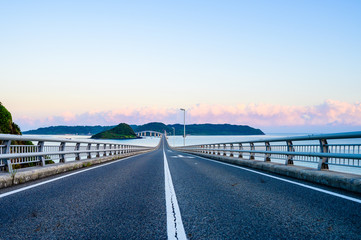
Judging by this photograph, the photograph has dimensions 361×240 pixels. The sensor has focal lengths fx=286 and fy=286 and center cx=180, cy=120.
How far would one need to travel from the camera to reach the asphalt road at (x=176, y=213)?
3650 millimetres

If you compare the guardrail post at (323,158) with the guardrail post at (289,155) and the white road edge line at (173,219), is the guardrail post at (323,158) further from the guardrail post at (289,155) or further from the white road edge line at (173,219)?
the white road edge line at (173,219)

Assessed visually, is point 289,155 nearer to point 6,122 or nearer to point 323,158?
point 323,158

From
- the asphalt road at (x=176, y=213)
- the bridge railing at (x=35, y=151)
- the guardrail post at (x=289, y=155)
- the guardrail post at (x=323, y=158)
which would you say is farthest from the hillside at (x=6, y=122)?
the guardrail post at (x=323, y=158)

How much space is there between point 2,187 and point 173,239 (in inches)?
212

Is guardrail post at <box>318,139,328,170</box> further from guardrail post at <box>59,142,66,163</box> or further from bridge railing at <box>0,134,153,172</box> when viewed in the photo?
guardrail post at <box>59,142,66,163</box>

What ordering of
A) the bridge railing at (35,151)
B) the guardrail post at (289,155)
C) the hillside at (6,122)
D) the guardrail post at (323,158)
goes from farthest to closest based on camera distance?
the hillside at (6,122)
the guardrail post at (289,155)
the guardrail post at (323,158)
the bridge railing at (35,151)

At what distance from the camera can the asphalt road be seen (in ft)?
12.0

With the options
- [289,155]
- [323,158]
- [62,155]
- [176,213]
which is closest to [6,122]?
[62,155]

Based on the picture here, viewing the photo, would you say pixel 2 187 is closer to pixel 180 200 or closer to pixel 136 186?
pixel 136 186

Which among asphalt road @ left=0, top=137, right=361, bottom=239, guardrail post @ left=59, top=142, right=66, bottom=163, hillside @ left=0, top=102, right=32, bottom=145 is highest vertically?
hillside @ left=0, top=102, right=32, bottom=145

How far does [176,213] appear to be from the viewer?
468 centimetres

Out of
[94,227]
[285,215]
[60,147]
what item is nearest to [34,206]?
[94,227]

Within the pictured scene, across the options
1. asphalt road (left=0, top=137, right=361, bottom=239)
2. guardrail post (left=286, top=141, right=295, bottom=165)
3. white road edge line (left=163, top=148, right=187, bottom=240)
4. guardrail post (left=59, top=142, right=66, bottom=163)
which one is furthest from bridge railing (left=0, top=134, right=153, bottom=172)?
guardrail post (left=286, top=141, right=295, bottom=165)

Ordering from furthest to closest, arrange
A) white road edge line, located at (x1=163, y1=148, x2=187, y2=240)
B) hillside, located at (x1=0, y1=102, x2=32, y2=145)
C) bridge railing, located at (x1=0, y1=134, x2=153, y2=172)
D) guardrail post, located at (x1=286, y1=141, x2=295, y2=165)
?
hillside, located at (x1=0, y1=102, x2=32, y2=145)
guardrail post, located at (x1=286, y1=141, x2=295, y2=165)
bridge railing, located at (x1=0, y1=134, x2=153, y2=172)
white road edge line, located at (x1=163, y1=148, x2=187, y2=240)
